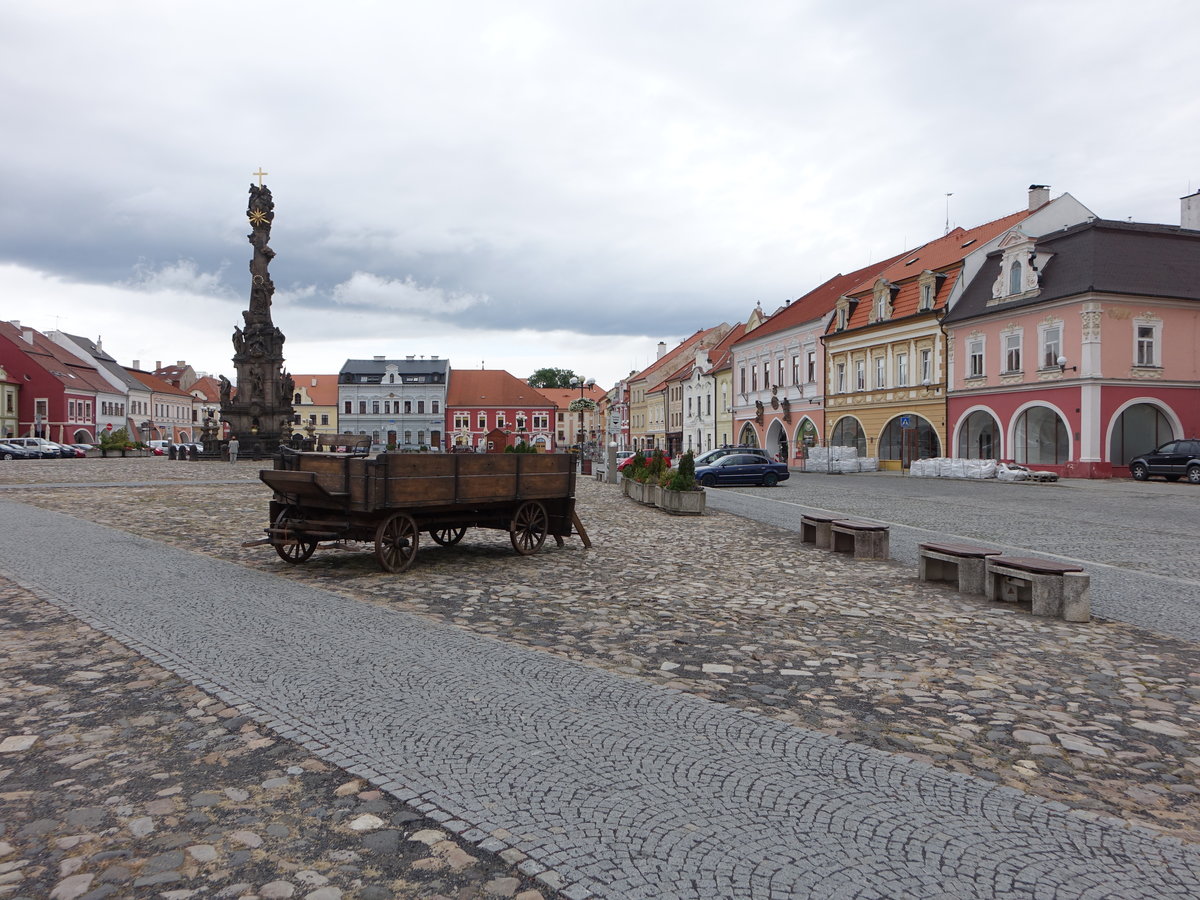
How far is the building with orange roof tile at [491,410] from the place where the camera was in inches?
4026

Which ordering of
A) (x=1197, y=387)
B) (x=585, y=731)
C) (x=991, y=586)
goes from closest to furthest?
1. (x=585, y=731)
2. (x=991, y=586)
3. (x=1197, y=387)

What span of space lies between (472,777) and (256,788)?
3.08 feet

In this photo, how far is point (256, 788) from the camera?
144 inches


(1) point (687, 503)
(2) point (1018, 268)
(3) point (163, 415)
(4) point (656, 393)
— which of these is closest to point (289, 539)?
(1) point (687, 503)

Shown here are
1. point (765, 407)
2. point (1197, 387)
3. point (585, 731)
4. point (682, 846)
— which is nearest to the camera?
point (682, 846)

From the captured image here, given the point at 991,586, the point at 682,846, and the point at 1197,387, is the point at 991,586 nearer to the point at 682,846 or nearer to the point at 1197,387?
the point at 682,846

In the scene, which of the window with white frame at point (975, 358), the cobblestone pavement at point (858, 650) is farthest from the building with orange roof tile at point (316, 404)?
the cobblestone pavement at point (858, 650)

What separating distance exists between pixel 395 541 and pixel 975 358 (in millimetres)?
33873

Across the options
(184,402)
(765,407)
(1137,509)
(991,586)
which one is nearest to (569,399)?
(184,402)

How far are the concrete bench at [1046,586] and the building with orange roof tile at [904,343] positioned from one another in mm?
32574

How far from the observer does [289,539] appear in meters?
9.61

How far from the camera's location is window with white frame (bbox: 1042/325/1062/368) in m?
32.9

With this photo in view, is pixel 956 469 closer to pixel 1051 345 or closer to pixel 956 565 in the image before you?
pixel 1051 345

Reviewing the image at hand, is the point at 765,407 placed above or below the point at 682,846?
above
